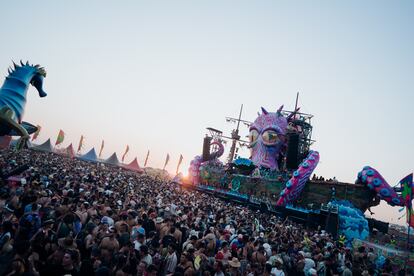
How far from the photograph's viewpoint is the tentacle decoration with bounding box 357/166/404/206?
18109 mm

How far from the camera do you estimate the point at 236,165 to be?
3241cm

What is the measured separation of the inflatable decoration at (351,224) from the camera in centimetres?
1628

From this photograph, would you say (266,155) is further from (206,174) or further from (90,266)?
(90,266)

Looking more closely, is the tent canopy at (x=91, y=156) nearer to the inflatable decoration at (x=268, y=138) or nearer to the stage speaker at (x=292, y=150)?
the inflatable decoration at (x=268, y=138)

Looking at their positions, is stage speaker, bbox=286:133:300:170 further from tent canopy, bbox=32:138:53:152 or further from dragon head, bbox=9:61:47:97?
tent canopy, bbox=32:138:53:152

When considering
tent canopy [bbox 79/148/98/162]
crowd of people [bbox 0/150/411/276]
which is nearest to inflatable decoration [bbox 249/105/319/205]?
crowd of people [bbox 0/150/411/276]

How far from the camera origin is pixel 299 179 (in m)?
20.9

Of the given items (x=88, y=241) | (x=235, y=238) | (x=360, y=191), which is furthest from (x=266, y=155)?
(x=88, y=241)

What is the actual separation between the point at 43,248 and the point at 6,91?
1089cm

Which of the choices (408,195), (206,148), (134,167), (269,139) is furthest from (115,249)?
(134,167)

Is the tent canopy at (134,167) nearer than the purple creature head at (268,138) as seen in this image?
No

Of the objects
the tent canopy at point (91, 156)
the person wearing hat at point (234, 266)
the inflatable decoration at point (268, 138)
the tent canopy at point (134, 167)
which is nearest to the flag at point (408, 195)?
the person wearing hat at point (234, 266)

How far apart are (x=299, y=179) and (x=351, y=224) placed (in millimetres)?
5070

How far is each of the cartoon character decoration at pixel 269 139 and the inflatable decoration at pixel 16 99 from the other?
2358 cm
